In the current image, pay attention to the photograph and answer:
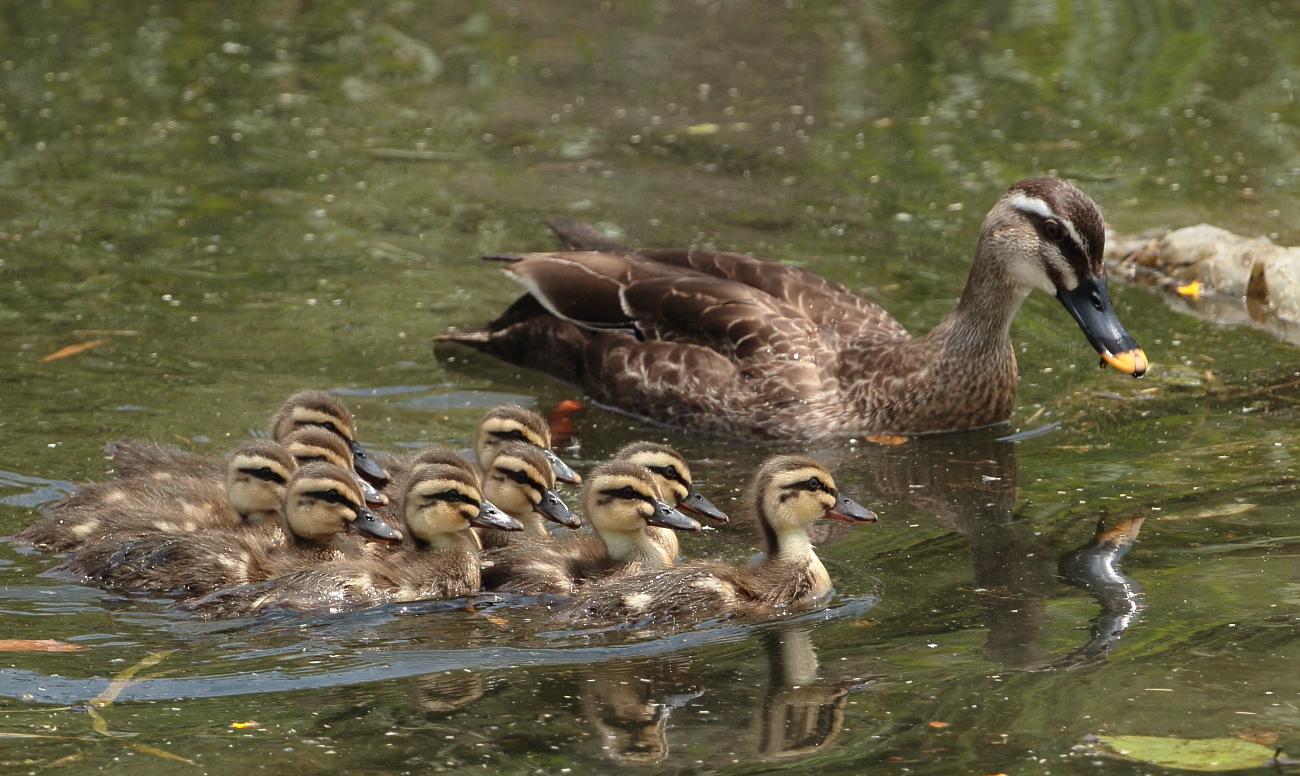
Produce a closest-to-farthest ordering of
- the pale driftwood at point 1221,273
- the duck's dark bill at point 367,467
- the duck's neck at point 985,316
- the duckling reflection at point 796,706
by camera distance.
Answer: the duckling reflection at point 796,706, the duck's dark bill at point 367,467, the duck's neck at point 985,316, the pale driftwood at point 1221,273

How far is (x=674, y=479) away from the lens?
6562mm

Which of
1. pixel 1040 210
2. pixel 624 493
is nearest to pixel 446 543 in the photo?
pixel 624 493

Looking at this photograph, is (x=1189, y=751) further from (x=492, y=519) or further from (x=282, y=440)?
(x=282, y=440)

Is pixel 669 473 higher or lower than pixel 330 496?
higher

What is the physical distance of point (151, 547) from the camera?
20.7 feet

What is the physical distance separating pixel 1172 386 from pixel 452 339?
377 centimetres

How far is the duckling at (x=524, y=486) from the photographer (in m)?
6.74

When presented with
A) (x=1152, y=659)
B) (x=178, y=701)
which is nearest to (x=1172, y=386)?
(x=1152, y=659)

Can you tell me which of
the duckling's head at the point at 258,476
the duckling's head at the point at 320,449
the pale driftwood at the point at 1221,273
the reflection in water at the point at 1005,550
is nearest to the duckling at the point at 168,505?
the duckling's head at the point at 258,476

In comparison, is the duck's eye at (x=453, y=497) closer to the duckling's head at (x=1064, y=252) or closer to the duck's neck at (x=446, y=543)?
the duck's neck at (x=446, y=543)

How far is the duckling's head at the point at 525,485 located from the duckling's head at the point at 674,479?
337 mm

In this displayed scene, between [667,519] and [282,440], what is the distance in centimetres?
186

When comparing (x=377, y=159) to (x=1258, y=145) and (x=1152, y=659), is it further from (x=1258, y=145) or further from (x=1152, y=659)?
(x=1152, y=659)

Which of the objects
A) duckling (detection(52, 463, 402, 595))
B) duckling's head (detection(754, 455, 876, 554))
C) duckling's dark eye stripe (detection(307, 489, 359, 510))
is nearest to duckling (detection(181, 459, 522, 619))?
duckling (detection(52, 463, 402, 595))
